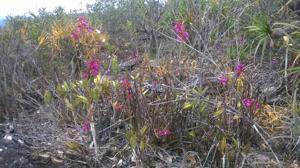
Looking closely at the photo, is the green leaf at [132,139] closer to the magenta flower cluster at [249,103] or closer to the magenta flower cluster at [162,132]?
the magenta flower cluster at [162,132]

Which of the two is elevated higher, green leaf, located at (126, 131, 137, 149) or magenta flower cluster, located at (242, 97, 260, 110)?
magenta flower cluster, located at (242, 97, 260, 110)

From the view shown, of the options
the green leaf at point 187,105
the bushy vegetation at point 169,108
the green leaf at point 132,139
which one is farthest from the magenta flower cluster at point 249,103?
the green leaf at point 132,139

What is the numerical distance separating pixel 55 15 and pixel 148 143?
6.72 metres

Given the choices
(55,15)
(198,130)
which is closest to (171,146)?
(198,130)

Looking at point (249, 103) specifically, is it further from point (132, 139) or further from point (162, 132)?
point (132, 139)

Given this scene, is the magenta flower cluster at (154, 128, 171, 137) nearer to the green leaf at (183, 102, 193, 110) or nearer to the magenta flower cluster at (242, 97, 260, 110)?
the green leaf at (183, 102, 193, 110)

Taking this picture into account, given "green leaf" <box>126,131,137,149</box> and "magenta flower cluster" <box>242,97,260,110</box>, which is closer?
"green leaf" <box>126,131,137,149</box>

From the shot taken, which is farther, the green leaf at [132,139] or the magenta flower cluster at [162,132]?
the magenta flower cluster at [162,132]

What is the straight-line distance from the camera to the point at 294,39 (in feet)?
17.4

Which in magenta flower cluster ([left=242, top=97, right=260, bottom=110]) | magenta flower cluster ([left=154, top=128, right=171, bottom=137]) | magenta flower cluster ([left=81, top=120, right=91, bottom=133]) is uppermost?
magenta flower cluster ([left=242, top=97, right=260, bottom=110])

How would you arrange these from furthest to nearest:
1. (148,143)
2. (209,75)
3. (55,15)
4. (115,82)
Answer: (55,15)
(209,75)
(115,82)
(148,143)

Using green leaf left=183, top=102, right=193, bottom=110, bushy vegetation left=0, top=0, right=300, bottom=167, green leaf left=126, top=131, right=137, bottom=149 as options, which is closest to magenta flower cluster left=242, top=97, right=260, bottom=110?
bushy vegetation left=0, top=0, right=300, bottom=167

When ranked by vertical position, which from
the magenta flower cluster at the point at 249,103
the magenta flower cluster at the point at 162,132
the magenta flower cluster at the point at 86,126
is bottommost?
the magenta flower cluster at the point at 162,132

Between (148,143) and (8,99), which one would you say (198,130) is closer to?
(148,143)
